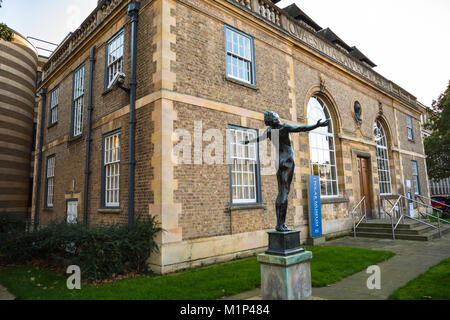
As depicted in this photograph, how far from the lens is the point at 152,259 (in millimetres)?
6965

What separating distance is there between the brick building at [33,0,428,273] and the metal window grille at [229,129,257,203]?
0.04 metres

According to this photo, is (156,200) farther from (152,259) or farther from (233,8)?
(233,8)

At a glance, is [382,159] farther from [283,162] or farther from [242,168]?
[283,162]

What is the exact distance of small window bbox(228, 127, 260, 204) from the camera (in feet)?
28.5

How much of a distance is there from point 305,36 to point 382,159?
9122 millimetres

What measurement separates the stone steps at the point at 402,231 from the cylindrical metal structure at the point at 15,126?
18.5 metres

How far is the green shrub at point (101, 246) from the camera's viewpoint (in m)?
6.21

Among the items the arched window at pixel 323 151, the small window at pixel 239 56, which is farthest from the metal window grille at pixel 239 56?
the arched window at pixel 323 151

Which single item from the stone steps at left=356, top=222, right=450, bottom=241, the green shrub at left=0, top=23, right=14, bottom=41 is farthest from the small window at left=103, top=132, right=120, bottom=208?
the stone steps at left=356, top=222, right=450, bottom=241

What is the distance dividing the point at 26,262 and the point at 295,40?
12.1 metres

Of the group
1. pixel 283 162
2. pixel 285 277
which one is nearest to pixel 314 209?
pixel 283 162

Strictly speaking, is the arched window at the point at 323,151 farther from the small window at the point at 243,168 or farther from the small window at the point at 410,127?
the small window at the point at 410,127

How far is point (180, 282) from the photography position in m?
5.75

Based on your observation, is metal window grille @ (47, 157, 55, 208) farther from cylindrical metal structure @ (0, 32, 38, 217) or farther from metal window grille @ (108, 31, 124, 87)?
metal window grille @ (108, 31, 124, 87)
